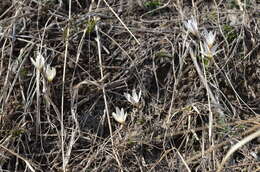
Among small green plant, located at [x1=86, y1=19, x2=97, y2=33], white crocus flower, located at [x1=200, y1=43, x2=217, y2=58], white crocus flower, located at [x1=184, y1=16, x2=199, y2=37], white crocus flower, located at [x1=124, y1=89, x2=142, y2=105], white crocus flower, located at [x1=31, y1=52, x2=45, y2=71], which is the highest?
small green plant, located at [x1=86, y1=19, x2=97, y2=33]

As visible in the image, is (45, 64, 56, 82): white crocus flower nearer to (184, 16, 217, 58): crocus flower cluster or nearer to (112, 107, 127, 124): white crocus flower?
(112, 107, 127, 124): white crocus flower

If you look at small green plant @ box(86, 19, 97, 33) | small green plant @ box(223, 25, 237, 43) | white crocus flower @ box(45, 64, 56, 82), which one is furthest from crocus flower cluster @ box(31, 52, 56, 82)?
small green plant @ box(223, 25, 237, 43)

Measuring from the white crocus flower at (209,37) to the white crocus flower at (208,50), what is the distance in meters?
0.01

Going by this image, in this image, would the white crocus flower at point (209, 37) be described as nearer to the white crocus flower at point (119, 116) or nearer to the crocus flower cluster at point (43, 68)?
the white crocus flower at point (119, 116)

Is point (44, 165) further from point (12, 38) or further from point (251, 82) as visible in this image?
point (251, 82)

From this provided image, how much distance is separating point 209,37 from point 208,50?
0.08 m

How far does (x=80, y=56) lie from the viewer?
212 cm

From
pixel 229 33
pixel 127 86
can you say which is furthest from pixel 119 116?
pixel 229 33

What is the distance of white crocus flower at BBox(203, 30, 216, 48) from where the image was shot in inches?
80.4

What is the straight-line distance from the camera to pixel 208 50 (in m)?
2.02

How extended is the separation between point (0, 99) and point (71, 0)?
633mm

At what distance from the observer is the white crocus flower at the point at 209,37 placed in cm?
204

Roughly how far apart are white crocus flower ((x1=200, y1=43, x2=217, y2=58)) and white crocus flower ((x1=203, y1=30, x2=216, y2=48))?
1cm

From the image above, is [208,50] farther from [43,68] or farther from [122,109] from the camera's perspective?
[43,68]
